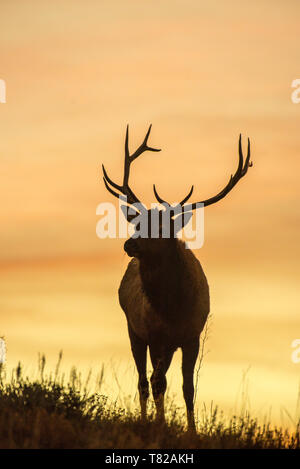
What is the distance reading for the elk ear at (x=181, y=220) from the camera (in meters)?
12.3

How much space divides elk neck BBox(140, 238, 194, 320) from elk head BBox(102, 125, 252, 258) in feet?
0.60

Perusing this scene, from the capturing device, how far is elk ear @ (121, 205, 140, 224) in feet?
40.8

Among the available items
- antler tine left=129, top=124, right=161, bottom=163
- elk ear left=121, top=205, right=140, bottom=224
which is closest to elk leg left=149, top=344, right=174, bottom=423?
elk ear left=121, top=205, right=140, bottom=224

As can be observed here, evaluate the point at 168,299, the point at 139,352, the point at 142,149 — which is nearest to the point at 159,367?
the point at 168,299

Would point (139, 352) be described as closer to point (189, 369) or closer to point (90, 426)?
point (189, 369)

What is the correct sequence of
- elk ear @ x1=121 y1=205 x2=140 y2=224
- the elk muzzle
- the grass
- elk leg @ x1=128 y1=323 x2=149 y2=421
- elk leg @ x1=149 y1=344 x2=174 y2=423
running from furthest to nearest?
elk leg @ x1=128 y1=323 x2=149 y2=421 → elk ear @ x1=121 y1=205 x2=140 y2=224 → elk leg @ x1=149 y1=344 x2=174 y2=423 → the elk muzzle → the grass

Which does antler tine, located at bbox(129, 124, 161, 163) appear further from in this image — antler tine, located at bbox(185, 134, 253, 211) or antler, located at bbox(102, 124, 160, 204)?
antler tine, located at bbox(185, 134, 253, 211)

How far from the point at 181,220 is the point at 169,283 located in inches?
33.8

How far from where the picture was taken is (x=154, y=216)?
39.9 feet

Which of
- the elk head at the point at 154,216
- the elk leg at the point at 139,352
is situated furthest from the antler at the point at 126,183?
the elk leg at the point at 139,352

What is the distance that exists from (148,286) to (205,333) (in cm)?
98

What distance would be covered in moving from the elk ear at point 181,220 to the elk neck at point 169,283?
177 millimetres

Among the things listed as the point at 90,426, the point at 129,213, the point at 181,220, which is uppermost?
the point at 129,213
